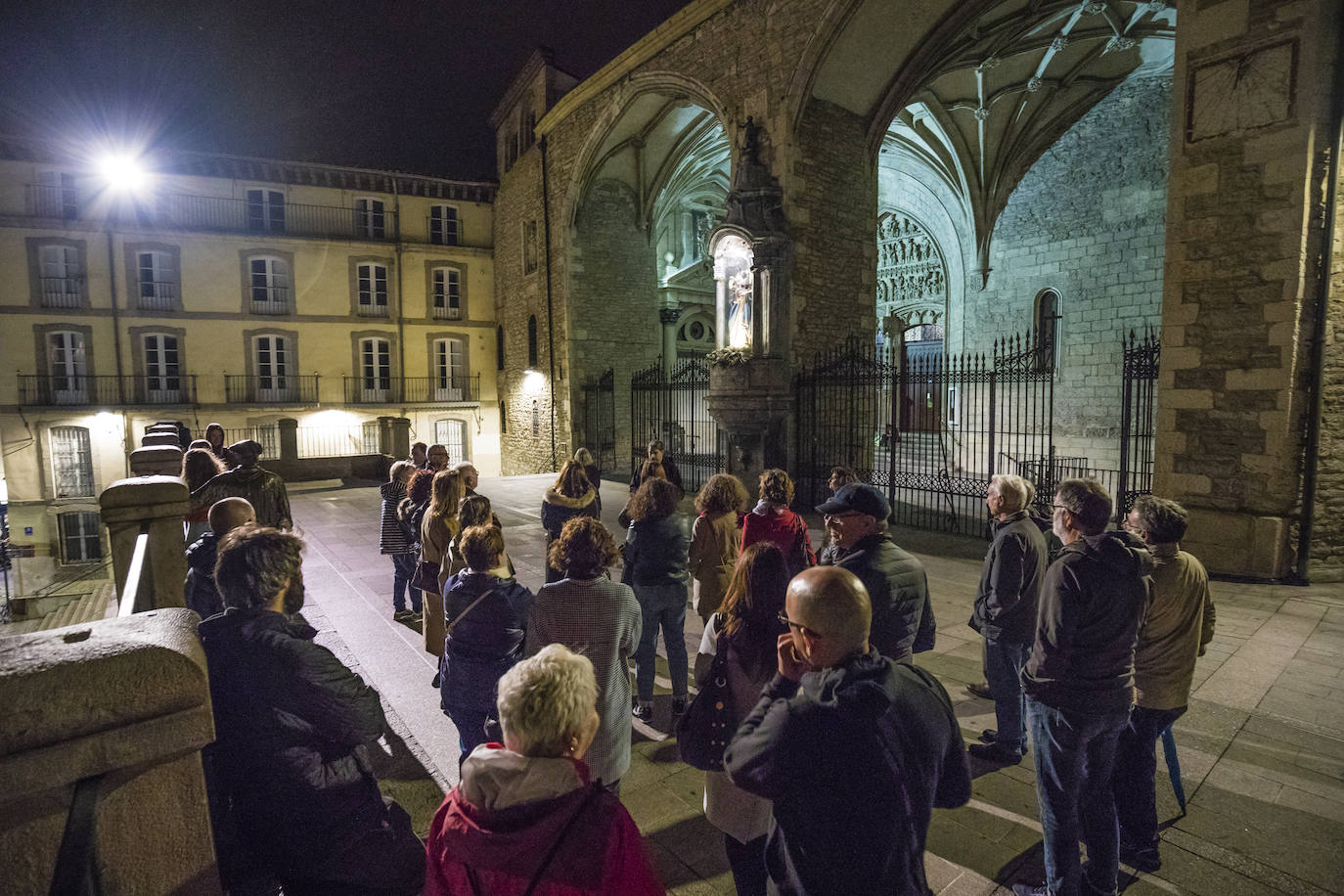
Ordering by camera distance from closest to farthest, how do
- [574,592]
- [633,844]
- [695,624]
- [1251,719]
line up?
[633,844]
[574,592]
[1251,719]
[695,624]

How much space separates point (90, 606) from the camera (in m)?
15.7

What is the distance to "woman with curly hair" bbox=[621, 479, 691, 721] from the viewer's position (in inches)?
148

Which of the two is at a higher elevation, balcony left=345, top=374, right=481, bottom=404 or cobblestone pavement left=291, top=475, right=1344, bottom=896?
balcony left=345, top=374, right=481, bottom=404

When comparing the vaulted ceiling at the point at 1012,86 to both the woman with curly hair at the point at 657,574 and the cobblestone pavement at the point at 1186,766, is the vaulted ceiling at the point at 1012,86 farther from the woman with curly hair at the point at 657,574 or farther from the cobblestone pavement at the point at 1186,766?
the woman with curly hair at the point at 657,574

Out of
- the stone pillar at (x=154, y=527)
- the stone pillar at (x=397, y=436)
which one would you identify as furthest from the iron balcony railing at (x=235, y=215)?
the stone pillar at (x=154, y=527)

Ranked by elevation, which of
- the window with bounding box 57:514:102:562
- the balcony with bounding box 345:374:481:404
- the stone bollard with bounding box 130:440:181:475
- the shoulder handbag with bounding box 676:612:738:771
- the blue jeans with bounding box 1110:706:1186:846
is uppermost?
the balcony with bounding box 345:374:481:404

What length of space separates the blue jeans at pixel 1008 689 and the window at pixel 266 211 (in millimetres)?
25887

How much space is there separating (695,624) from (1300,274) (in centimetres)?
670

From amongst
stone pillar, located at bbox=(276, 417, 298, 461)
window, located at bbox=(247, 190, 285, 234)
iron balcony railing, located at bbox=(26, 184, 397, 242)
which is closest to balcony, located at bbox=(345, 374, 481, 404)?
iron balcony railing, located at bbox=(26, 184, 397, 242)

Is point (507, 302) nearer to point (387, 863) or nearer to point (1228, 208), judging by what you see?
point (1228, 208)

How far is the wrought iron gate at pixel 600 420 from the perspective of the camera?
18188 mm

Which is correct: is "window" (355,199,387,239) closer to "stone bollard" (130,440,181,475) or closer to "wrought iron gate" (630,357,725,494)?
"wrought iron gate" (630,357,725,494)

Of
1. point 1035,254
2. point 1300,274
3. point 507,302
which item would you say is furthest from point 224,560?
point 507,302

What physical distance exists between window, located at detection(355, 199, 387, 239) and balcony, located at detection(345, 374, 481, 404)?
16.9ft
